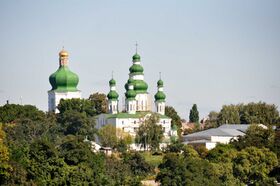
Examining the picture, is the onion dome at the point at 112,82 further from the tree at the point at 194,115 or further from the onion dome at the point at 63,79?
the tree at the point at 194,115

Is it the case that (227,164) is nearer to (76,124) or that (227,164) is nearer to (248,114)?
(76,124)

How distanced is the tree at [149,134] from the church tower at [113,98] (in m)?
8.06

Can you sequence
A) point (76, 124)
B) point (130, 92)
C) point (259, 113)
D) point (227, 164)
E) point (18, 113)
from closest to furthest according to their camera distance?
point (227, 164), point (76, 124), point (18, 113), point (130, 92), point (259, 113)

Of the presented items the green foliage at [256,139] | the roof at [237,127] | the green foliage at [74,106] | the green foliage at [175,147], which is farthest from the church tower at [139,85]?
the green foliage at [175,147]

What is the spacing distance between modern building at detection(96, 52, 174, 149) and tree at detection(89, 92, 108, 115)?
3361mm

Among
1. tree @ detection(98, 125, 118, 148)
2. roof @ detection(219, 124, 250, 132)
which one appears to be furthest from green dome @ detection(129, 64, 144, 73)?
tree @ detection(98, 125, 118, 148)

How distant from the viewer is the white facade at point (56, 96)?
295 feet

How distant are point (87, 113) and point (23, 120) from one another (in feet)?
34.6

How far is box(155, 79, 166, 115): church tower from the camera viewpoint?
89.6m

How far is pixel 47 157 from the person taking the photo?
53.0m

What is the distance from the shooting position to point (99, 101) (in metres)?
93.2

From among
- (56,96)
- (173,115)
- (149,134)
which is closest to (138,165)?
(149,134)

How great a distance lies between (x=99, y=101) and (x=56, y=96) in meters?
4.52

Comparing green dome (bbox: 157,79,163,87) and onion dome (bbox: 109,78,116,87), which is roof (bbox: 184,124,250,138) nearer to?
green dome (bbox: 157,79,163,87)
